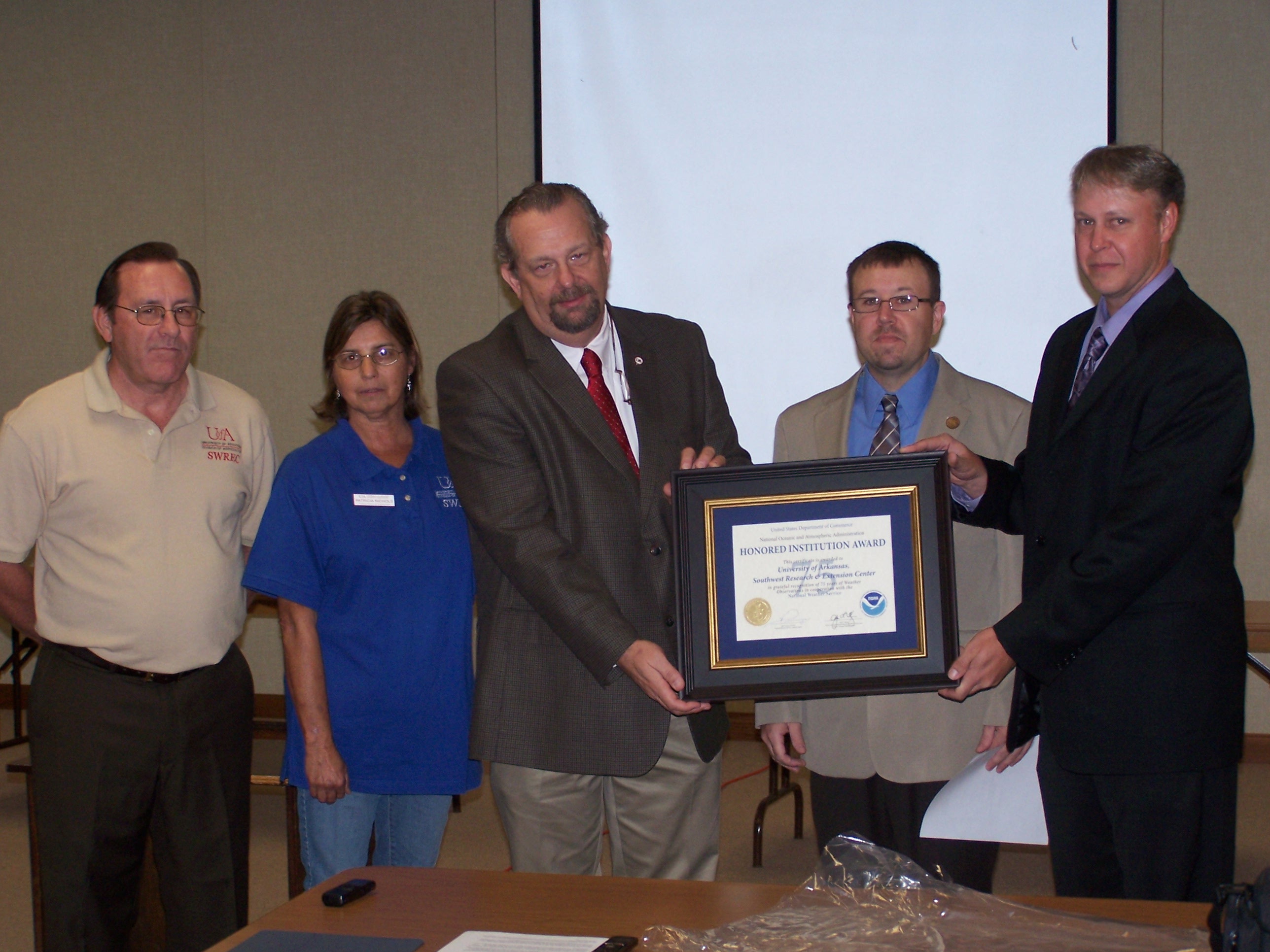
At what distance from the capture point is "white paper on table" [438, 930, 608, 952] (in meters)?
1.35

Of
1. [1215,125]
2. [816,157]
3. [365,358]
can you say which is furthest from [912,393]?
[1215,125]

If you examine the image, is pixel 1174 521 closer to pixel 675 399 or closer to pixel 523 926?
pixel 675 399

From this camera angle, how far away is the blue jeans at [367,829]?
2514 millimetres

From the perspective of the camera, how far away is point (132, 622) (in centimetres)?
251

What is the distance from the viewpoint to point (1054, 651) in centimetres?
204

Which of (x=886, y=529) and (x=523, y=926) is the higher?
(x=886, y=529)

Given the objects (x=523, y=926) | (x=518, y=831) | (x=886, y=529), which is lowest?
(x=518, y=831)

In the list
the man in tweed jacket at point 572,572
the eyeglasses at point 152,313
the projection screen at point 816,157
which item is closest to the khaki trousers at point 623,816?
the man in tweed jacket at point 572,572

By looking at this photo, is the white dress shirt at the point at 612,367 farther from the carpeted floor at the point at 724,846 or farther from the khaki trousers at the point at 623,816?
the carpeted floor at the point at 724,846

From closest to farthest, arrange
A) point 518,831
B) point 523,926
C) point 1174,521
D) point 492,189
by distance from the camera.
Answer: point 523,926
point 1174,521
point 518,831
point 492,189

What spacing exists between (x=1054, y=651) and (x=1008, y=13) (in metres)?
3.79

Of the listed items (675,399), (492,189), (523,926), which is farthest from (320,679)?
(492,189)

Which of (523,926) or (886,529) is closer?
(523,926)

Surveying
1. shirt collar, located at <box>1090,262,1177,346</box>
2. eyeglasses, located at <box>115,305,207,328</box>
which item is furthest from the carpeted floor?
shirt collar, located at <box>1090,262,1177,346</box>
